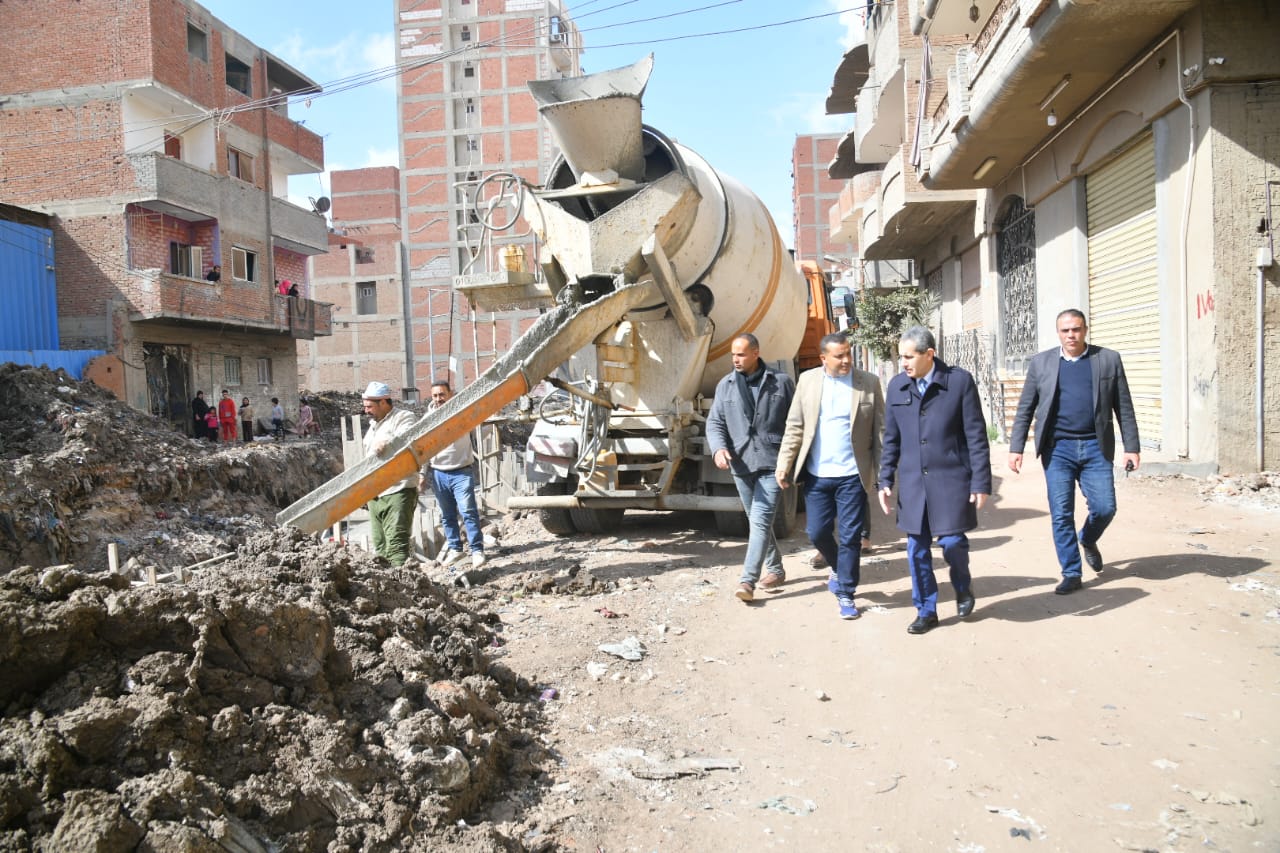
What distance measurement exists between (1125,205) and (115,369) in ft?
69.3

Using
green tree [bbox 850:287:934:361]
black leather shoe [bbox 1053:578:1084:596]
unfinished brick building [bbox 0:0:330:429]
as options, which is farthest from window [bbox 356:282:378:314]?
black leather shoe [bbox 1053:578:1084:596]

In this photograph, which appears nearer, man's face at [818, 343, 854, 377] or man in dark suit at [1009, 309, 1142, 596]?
man in dark suit at [1009, 309, 1142, 596]

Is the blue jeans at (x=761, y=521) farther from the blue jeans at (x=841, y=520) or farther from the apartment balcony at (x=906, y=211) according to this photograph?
the apartment balcony at (x=906, y=211)

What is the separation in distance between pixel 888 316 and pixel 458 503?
18.0m

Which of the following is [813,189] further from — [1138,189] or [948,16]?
[1138,189]

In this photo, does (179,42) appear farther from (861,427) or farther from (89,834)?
(89,834)

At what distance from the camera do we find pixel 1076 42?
9.20 meters

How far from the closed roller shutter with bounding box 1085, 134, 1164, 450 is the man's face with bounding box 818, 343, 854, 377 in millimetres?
6462

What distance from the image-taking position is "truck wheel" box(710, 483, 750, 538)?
7539 mm

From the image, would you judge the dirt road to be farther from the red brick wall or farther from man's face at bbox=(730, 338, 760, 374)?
the red brick wall

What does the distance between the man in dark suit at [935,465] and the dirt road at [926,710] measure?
34 centimetres

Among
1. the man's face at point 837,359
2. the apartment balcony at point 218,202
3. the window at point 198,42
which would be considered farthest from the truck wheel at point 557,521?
the window at point 198,42

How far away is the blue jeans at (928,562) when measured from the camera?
4633 millimetres

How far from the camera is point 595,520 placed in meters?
8.19
